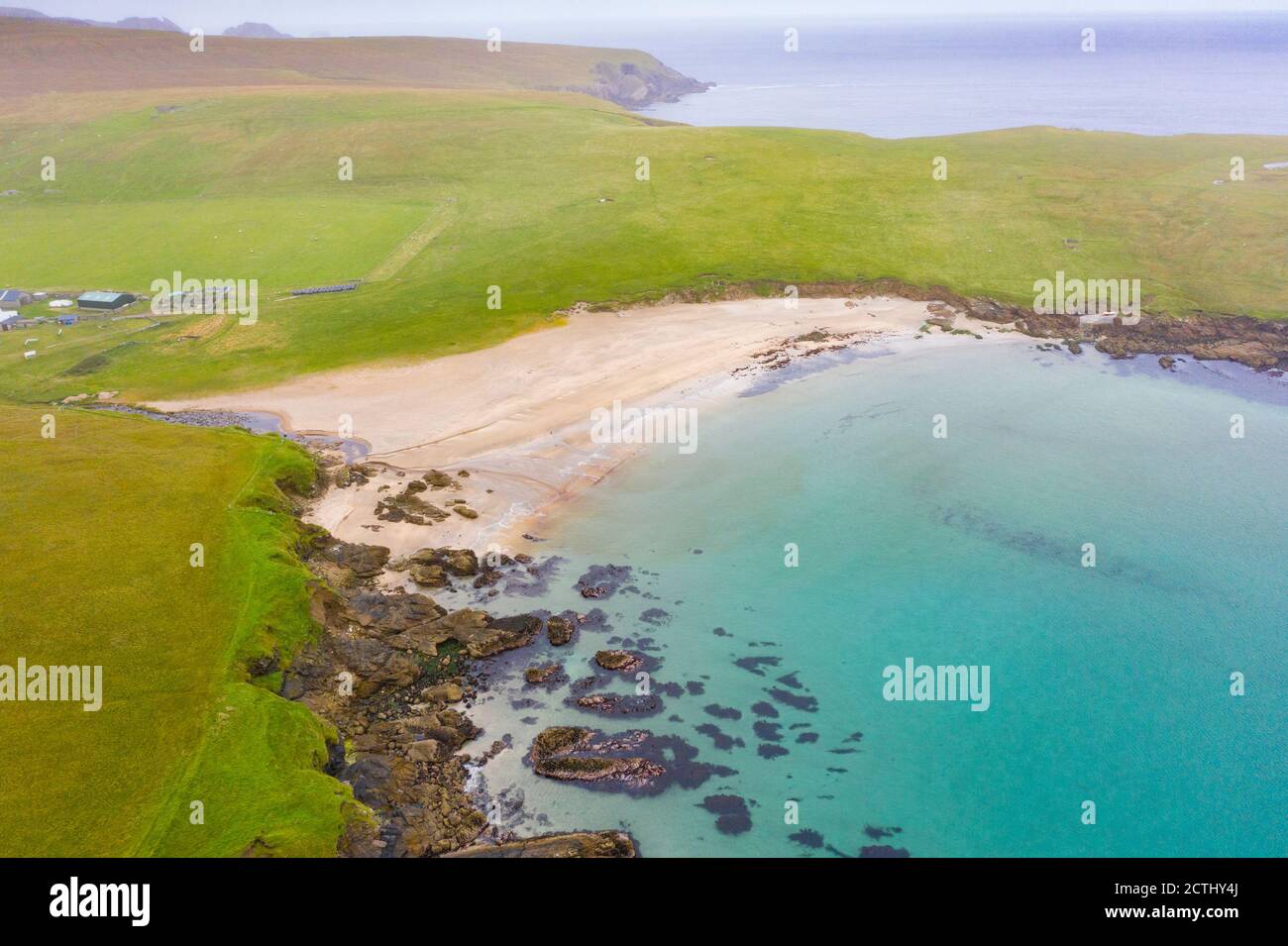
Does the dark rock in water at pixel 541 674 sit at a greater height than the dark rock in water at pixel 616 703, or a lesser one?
greater

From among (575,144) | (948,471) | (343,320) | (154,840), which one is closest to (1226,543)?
(948,471)

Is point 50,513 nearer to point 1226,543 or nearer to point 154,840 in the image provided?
point 154,840

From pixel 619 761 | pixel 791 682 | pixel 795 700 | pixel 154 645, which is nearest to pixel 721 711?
pixel 795 700

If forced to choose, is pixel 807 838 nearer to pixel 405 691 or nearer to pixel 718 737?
pixel 718 737

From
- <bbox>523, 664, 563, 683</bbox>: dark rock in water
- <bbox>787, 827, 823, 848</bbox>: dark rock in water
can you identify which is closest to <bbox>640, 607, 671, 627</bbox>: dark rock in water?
<bbox>523, 664, 563, 683</bbox>: dark rock in water

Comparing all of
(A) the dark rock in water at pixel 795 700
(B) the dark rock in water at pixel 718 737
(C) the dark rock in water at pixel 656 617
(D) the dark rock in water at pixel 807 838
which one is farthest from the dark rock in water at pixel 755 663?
(D) the dark rock in water at pixel 807 838

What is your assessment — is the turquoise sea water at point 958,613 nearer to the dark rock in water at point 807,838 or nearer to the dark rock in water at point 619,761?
the dark rock in water at point 807,838
